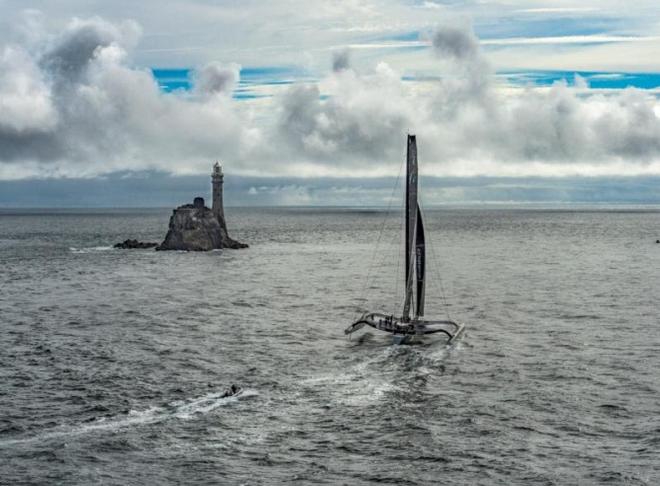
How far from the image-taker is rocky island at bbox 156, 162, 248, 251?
157000 millimetres

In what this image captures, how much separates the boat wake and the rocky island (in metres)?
112

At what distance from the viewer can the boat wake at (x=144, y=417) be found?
39.1 metres

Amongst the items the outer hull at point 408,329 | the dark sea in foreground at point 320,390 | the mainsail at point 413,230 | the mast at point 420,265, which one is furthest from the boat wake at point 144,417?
the mast at point 420,265

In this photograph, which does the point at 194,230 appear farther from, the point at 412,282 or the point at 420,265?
the point at 412,282

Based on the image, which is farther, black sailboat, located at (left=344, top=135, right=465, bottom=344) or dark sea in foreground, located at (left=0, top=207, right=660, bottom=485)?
black sailboat, located at (left=344, top=135, right=465, bottom=344)

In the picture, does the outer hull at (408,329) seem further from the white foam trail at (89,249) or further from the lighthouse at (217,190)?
the white foam trail at (89,249)

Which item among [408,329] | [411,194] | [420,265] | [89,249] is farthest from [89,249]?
[408,329]

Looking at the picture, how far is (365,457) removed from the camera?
36.2 metres

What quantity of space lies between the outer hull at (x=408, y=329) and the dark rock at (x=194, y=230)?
97.7m

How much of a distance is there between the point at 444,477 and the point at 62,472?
17753 mm

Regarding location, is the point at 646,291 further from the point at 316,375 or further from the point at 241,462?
the point at 241,462

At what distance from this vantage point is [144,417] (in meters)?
41.8

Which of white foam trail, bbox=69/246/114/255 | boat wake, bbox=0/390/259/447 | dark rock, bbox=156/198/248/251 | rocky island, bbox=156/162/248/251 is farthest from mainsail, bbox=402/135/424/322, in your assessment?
white foam trail, bbox=69/246/114/255

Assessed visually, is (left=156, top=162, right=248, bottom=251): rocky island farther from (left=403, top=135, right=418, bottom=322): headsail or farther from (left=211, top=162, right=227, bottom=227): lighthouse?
(left=403, top=135, right=418, bottom=322): headsail
